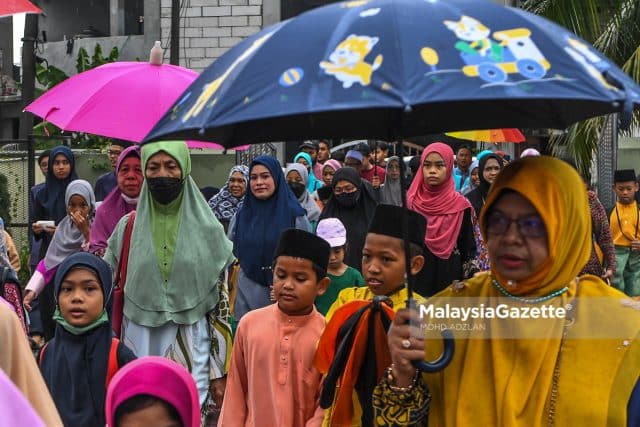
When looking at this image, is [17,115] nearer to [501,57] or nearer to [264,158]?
[264,158]

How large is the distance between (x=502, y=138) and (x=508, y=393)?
7052 mm

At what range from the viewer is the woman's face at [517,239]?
297 cm

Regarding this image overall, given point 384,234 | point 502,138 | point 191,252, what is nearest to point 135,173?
point 191,252

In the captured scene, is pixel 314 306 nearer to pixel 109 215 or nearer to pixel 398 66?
pixel 109 215

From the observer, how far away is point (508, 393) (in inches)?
115

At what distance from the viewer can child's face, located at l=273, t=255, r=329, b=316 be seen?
486 cm

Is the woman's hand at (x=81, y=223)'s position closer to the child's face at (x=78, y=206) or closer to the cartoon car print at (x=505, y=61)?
the child's face at (x=78, y=206)

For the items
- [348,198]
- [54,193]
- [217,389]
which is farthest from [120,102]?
[54,193]

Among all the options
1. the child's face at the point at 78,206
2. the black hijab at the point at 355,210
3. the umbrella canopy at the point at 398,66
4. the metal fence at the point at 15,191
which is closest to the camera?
the umbrella canopy at the point at 398,66

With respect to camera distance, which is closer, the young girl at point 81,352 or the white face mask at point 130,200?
the young girl at point 81,352

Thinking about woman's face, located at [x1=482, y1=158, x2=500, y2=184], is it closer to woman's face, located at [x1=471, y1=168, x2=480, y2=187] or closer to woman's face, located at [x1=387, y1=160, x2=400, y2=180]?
woman's face, located at [x1=387, y1=160, x2=400, y2=180]

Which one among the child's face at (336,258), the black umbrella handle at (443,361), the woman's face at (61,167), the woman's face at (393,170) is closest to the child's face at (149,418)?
the black umbrella handle at (443,361)

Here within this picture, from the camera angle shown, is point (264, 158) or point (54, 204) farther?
point (54, 204)

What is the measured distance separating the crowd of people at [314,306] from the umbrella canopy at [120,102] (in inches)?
7.7
